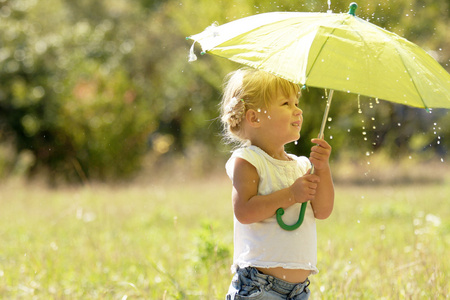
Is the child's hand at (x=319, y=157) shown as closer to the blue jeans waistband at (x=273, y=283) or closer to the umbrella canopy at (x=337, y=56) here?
the umbrella canopy at (x=337, y=56)

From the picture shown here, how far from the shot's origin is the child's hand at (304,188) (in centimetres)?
277

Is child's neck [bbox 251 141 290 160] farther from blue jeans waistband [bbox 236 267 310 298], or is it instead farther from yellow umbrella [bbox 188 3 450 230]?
blue jeans waistband [bbox 236 267 310 298]

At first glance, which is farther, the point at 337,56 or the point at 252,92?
the point at 252,92

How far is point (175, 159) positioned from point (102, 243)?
11.3m

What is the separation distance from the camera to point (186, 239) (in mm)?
7230

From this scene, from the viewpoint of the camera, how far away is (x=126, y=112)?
15.5m

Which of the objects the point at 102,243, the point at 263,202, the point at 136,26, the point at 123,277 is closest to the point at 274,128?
the point at 263,202

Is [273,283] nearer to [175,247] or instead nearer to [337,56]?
[337,56]

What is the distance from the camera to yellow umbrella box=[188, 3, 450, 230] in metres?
2.65

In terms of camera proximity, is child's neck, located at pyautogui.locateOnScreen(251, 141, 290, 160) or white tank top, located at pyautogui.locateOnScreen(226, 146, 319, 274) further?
child's neck, located at pyautogui.locateOnScreen(251, 141, 290, 160)

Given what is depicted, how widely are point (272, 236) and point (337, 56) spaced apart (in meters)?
0.81

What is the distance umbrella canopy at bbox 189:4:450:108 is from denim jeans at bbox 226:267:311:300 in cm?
87

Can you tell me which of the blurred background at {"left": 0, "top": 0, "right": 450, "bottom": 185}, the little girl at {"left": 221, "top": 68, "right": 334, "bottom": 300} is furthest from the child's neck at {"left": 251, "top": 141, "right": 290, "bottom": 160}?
the blurred background at {"left": 0, "top": 0, "right": 450, "bottom": 185}

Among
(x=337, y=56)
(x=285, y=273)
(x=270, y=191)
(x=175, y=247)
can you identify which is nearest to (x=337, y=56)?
(x=337, y=56)
